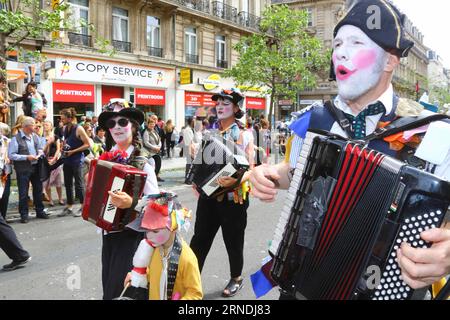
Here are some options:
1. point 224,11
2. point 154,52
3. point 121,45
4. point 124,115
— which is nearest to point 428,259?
point 124,115

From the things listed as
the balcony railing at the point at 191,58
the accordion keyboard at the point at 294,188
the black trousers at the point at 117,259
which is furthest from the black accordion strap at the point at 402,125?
the balcony railing at the point at 191,58

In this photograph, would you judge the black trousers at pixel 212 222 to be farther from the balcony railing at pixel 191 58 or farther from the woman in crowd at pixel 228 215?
the balcony railing at pixel 191 58

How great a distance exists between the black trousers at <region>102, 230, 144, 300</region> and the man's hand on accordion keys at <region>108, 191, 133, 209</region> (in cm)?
25

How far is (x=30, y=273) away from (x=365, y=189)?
4332 millimetres

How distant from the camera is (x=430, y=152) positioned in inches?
57.6

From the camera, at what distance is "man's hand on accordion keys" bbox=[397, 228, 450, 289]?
129 cm

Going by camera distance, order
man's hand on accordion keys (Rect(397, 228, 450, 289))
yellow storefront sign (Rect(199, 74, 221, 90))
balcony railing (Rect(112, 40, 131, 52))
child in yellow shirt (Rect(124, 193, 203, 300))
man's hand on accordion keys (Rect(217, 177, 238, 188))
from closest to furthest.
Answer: man's hand on accordion keys (Rect(397, 228, 450, 289)) < child in yellow shirt (Rect(124, 193, 203, 300)) < man's hand on accordion keys (Rect(217, 177, 238, 188)) < balcony railing (Rect(112, 40, 131, 52)) < yellow storefront sign (Rect(199, 74, 221, 90))

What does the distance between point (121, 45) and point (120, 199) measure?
1853 centimetres

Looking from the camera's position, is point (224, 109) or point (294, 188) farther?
point (224, 109)

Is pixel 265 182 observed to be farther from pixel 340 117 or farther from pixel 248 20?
pixel 248 20

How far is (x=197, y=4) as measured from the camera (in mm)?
23969

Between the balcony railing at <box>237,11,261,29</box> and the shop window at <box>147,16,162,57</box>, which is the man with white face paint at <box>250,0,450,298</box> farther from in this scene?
the balcony railing at <box>237,11,261,29</box>

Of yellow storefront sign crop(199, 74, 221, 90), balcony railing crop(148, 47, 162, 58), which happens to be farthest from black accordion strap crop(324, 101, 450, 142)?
yellow storefront sign crop(199, 74, 221, 90)

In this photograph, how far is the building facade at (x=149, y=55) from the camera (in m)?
17.5
